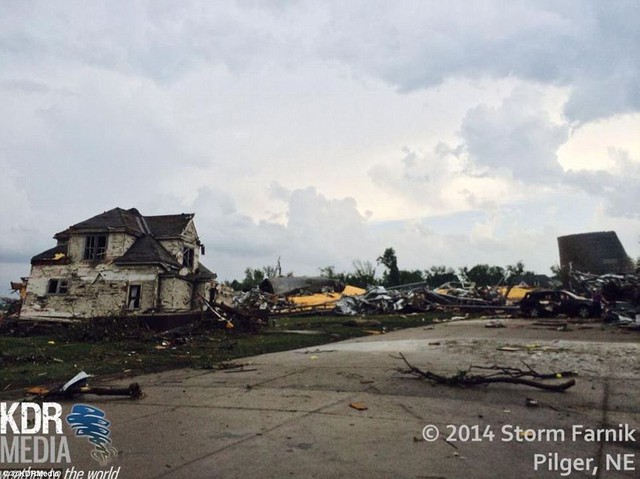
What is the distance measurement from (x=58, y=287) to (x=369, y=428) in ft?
78.7

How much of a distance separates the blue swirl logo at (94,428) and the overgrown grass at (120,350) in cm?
234

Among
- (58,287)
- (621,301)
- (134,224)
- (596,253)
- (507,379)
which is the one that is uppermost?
(134,224)

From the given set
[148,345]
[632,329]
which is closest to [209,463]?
[148,345]

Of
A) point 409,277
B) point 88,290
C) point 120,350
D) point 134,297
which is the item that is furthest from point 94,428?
point 409,277

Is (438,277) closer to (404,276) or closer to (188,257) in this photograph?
(404,276)

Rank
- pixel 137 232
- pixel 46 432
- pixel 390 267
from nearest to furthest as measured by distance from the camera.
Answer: pixel 46 432 < pixel 137 232 < pixel 390 267

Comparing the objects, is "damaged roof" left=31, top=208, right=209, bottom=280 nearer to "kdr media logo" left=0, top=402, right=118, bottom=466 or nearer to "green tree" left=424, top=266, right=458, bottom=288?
"kdr media logo" left=0, top=402, right=118, bottom=466

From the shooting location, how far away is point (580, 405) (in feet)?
14.1

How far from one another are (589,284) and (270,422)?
91.7 feet

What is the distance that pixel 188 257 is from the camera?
2614 centimetres

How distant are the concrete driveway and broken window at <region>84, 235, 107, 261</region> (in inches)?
750

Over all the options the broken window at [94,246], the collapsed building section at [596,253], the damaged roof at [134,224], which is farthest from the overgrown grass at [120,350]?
the collapsed building section at [596,253]

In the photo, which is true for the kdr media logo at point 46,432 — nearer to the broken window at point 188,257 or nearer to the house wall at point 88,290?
the house wall at point 88,290

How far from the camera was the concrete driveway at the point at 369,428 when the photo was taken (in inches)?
114
